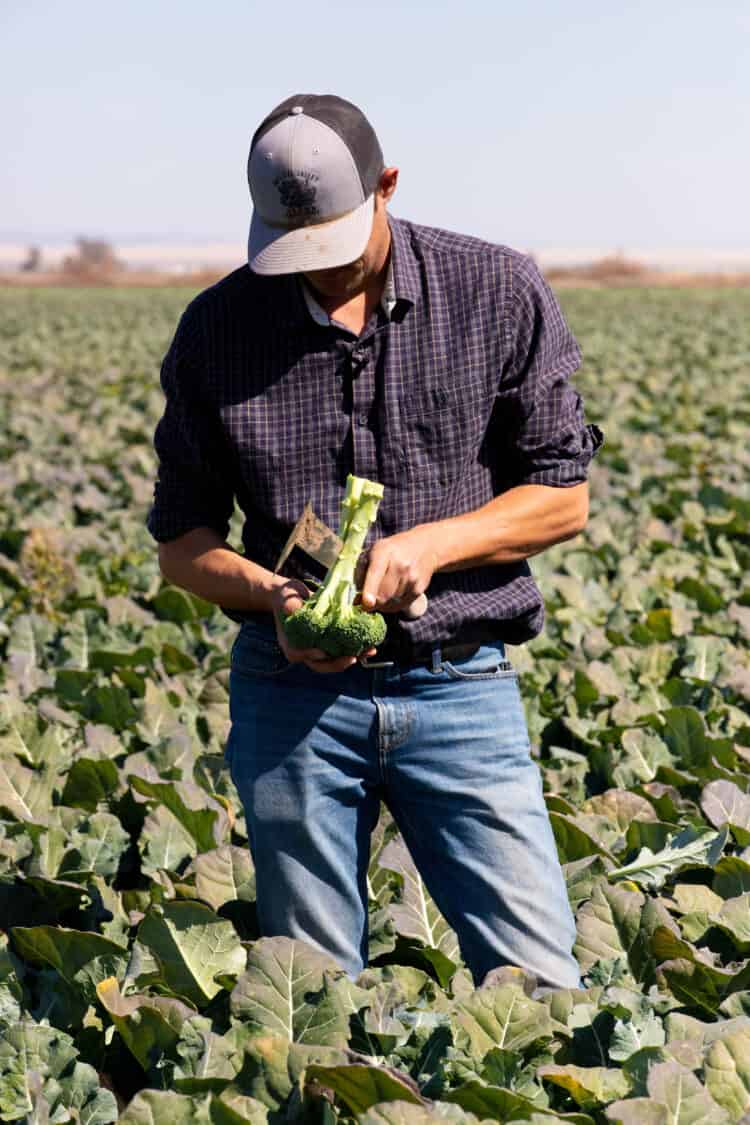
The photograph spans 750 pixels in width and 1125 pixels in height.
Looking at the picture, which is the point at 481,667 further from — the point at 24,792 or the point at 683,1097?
the point at 24,792

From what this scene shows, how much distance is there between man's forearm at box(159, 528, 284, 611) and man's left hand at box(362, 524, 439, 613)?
0.27 meters

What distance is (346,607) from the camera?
273 centimetres

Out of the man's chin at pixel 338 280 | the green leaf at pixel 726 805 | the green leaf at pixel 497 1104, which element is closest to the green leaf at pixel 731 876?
Result: the green leaf at pixel 726 805

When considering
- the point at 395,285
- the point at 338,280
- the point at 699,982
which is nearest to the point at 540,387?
the point at 395,285

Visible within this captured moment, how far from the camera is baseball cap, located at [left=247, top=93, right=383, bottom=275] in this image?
2787 mm

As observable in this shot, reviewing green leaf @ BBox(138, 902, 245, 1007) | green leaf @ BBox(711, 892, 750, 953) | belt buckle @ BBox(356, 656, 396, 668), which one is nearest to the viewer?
belt buckle @ BBox(356, 656, 396, 668)

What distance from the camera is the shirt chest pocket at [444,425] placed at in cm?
298

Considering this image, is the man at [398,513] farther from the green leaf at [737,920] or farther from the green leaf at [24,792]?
the green leaf at [24,792]

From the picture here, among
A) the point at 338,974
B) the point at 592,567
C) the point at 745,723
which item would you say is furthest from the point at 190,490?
the point at 592,567

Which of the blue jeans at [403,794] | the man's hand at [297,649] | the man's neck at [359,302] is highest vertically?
the man's neck at [359,302]

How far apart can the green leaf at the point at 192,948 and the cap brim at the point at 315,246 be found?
1405 mm

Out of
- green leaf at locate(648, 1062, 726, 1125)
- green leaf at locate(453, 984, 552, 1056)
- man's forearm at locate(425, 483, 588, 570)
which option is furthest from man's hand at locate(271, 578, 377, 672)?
green leaf at locate(648, 1062, 726, 1125)

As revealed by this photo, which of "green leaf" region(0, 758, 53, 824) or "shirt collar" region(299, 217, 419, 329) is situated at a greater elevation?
"shirt collar" region(299, 217, 419, 329)

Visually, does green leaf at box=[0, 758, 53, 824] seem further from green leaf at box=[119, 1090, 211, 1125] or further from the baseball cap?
the baseball cap
